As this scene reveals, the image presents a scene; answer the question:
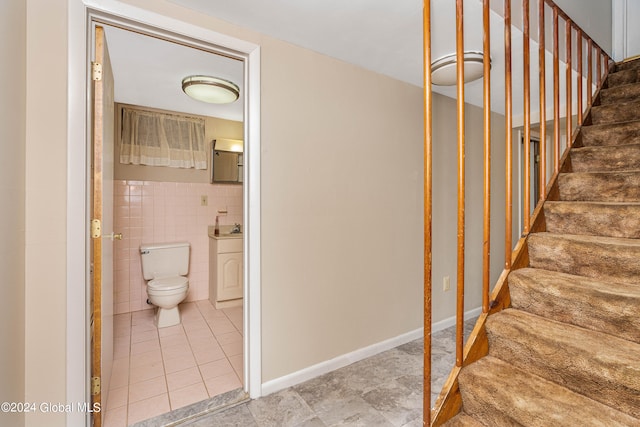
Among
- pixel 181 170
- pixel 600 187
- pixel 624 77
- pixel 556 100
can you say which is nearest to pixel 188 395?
pixel 181 170

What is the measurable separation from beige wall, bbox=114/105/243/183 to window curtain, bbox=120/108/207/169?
0.06 meters

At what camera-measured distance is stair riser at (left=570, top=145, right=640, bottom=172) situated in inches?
63.3

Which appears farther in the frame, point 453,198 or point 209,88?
point 453,198

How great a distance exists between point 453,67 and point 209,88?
75.1 inches

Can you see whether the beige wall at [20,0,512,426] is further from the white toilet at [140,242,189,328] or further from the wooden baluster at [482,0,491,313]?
the white toilet at [140,242,189,328]

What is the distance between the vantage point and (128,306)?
315 cm

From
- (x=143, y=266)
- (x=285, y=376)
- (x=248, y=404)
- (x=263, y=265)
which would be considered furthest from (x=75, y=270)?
(x=143, y=266)

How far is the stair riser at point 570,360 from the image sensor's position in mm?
884

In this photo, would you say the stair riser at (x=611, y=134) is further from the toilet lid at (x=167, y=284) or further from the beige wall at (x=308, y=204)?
the toilet lid at (x=167, y=284)

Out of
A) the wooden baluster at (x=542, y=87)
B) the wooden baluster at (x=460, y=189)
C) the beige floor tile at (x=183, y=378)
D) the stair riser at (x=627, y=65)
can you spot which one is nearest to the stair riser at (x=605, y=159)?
the wooden baluster at (x=542, y=87)

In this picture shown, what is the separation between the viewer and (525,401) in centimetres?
97

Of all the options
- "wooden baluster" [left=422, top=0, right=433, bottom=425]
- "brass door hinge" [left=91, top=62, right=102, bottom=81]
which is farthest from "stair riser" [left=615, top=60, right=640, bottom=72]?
"brass door hinge" [left=91, top=62, right=102, bottom=81]

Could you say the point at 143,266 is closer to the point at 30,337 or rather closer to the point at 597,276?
the point at 30,337

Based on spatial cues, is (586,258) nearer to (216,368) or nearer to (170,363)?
(216,368)
